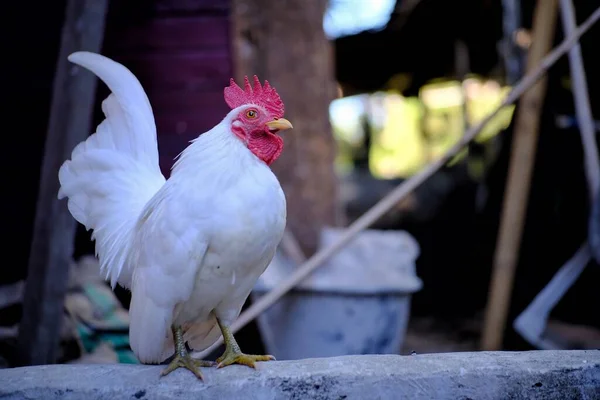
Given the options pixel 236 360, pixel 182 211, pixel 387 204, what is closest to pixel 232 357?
pixel 236 360

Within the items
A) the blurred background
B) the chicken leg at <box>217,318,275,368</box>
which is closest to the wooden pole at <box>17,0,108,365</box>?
the blurred background

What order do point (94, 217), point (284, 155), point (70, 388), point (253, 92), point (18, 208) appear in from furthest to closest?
point (284, 155)
point (18, 208)
point (94, 217)
point (253, 92)
point (70, 388)

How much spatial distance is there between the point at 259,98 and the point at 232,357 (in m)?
0.88

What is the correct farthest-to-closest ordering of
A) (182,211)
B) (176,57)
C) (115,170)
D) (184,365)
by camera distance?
1. (176,57)
2. (115,170)
3. (184,365)
4. (182,211)

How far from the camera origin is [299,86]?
479 centimetres

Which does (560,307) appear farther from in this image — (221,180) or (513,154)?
(221,180)

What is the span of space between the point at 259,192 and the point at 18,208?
233cm

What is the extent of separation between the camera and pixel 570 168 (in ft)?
15.5

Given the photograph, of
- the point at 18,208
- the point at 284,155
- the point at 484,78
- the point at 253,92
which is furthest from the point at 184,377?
the point at 484,78

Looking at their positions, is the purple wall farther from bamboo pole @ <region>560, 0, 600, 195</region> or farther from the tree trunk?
bamboo pole @ <region>560, 0, 600, 195</region>

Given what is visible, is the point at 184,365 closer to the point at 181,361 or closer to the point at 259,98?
the point at 181,361

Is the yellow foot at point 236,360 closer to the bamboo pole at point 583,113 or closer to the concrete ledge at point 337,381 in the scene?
the concrete ledge at point 337,381

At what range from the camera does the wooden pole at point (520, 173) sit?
426 cm

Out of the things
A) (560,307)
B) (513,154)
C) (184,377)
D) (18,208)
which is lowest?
(560,307)
